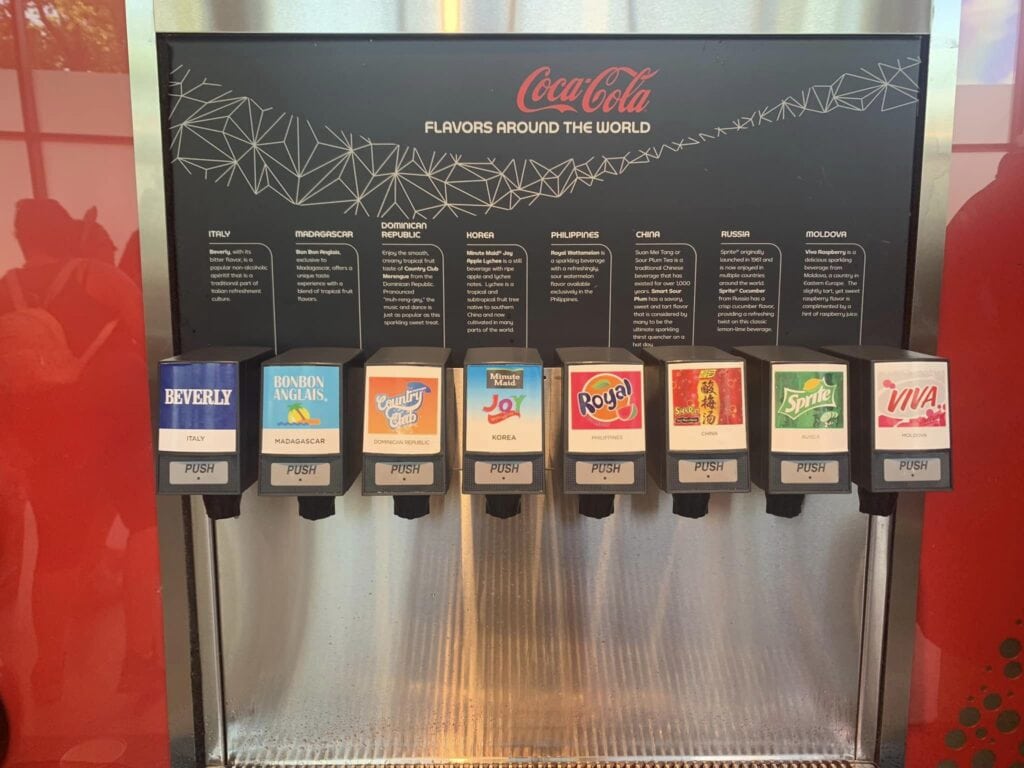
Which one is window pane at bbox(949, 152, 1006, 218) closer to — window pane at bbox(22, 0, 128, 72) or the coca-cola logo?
the coca-cola logo

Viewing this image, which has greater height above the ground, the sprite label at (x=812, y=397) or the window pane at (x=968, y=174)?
the window pane at (x=968, y=174)

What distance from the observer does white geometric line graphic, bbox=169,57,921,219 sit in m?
0.98

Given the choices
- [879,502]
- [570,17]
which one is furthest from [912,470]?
[570,17]

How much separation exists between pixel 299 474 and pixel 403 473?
138 mm

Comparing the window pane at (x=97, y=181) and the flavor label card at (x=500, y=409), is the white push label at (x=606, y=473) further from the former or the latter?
the window pane at (x=97, y=181)

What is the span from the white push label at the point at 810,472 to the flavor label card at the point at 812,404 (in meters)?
0.02

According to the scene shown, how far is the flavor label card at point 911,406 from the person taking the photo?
0.85m

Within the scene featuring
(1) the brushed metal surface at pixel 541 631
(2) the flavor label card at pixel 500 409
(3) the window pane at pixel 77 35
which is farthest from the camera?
(1) the brushed metal surface at pixel 541 631

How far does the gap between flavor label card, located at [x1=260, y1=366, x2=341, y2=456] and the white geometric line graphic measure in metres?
0.30

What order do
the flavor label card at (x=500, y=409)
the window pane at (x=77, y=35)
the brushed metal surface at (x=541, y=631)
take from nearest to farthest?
the flavor label card at (x=500, y=409) < the window pane at (x=77, y=35) < the brushed metal surface at (x=541, y=631)

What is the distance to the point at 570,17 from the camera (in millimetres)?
973

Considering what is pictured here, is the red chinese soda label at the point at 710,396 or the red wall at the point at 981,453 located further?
the red wall at the point at 981,453

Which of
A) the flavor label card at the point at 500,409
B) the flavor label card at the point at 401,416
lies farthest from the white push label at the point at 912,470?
the flavor label card at the point at 401,416

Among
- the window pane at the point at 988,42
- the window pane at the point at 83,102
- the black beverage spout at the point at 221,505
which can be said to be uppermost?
the window pane at the point at 988,42
